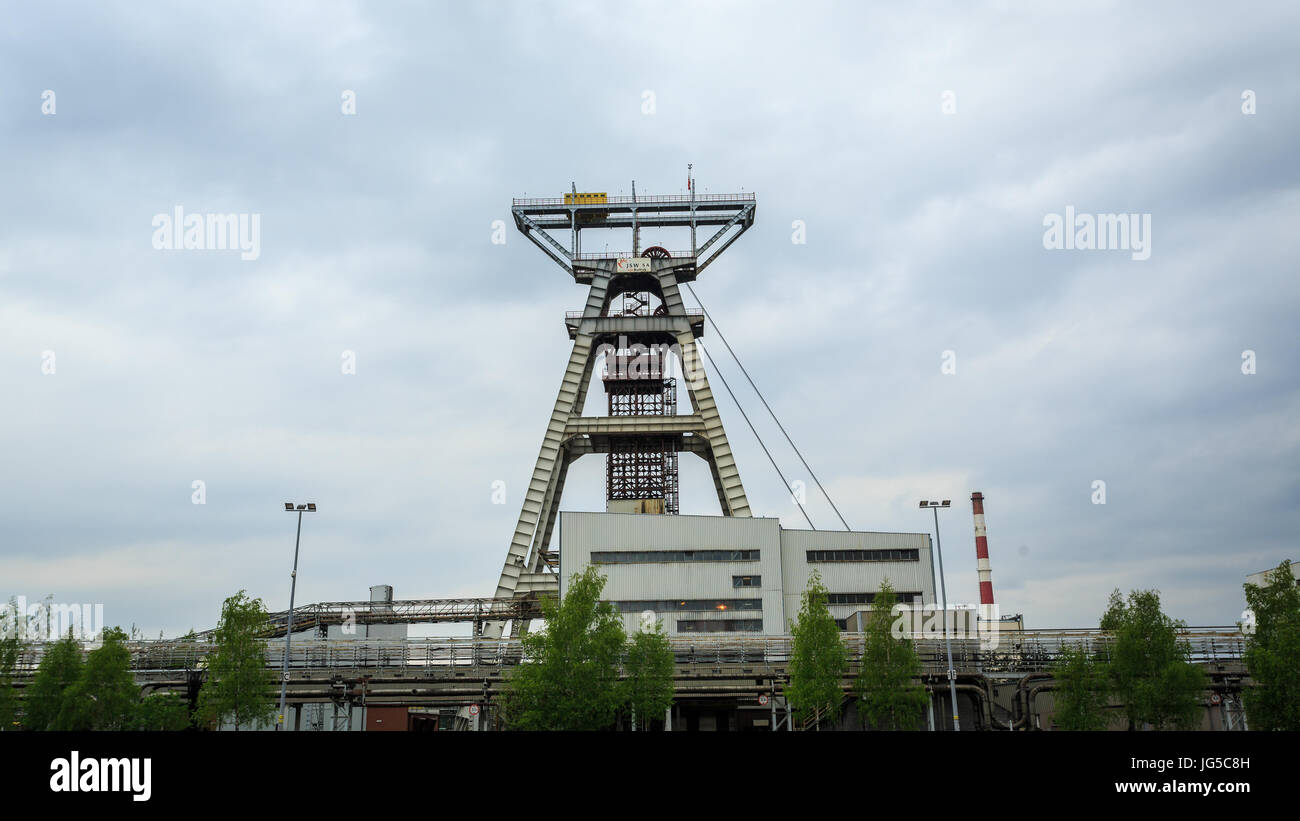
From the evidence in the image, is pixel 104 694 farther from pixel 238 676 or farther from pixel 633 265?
pixel 633 265

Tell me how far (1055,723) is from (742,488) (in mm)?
28539

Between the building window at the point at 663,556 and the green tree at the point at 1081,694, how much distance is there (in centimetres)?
2233

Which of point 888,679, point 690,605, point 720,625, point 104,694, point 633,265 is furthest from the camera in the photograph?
point 633,265

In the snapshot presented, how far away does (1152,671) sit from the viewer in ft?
122

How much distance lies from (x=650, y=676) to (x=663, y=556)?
1905 centimetres

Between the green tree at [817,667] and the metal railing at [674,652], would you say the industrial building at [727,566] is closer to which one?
the metal railing at [674,652]

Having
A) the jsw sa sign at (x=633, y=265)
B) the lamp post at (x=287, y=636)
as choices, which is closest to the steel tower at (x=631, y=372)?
the jsw sa sign at (x=633, y=265)

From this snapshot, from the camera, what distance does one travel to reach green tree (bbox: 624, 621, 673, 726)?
126ft

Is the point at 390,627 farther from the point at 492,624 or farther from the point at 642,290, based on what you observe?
the point at 642,290

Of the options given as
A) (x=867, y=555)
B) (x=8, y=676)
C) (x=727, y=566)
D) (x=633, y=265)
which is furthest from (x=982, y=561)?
(x=8, y=676)

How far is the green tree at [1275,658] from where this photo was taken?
1313 inches

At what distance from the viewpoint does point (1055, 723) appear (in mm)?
38281

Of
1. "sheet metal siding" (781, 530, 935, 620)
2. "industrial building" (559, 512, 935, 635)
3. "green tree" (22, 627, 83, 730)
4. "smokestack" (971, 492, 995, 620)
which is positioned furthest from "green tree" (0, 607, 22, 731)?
"smokestack" (971, 492, 995, 620)
